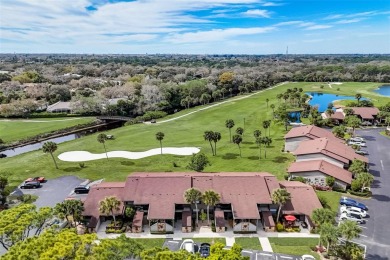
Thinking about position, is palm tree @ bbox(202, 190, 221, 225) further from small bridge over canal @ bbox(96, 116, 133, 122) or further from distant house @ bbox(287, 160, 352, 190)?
small bridge over canal @ bbox(96, 116, 133, 122)

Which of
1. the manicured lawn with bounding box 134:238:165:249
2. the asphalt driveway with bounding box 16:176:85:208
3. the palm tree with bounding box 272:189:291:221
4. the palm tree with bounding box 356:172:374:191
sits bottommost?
the manicured lawn with bounding box 134:238:165:249

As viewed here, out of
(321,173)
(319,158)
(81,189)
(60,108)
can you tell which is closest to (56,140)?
(60,108)

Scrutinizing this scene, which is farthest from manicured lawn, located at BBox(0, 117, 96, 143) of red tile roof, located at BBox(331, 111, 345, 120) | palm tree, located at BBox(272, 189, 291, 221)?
red tile roof, located at BBox(331, 111, 345, 120)

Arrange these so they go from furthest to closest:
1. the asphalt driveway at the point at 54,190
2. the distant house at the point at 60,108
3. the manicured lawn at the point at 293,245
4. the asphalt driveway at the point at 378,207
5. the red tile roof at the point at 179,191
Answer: the distant house at the point at 60,108 → the asphalt driveway at the point at 54,190 → the red tile roof at the point at 179,191 → the asphalt driveway at the point at 378,207 → the manicured lawn at the point at 293,245

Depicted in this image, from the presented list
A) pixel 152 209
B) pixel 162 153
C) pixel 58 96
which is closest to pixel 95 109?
pixel 58 96

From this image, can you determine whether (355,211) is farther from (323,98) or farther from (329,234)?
(323,98)

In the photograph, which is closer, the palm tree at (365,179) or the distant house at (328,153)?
the palm tree at (365,179)

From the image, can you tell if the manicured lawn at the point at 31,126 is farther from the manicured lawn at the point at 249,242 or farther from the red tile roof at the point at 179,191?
the manicured lawn at the point at 249,242

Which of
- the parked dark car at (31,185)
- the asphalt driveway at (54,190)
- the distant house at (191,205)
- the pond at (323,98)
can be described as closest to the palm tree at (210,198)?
the distant house at (191,205)
